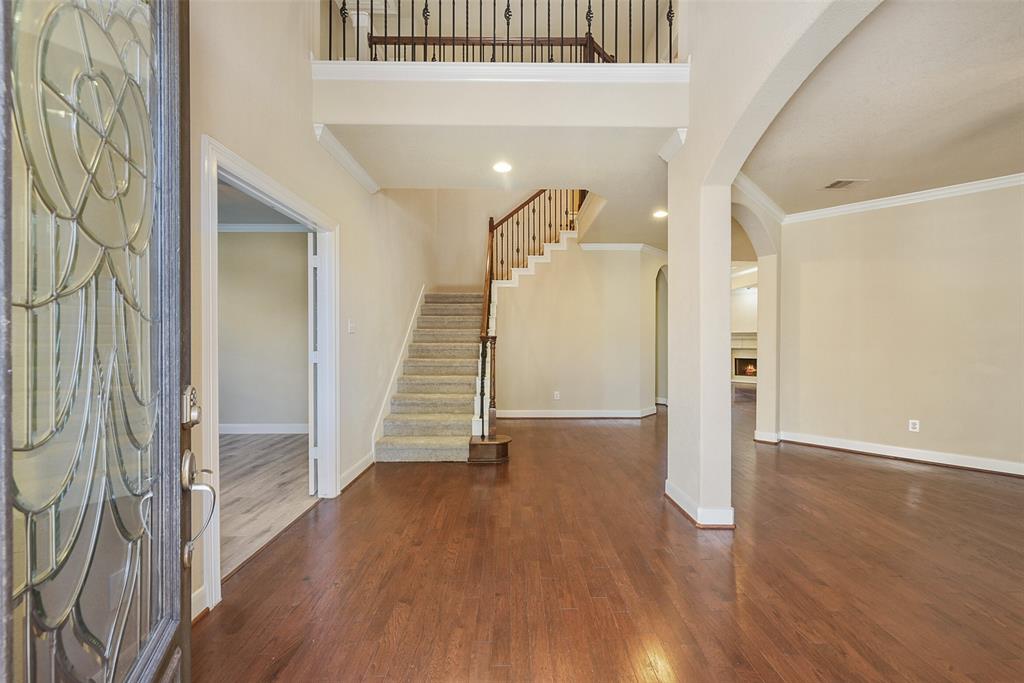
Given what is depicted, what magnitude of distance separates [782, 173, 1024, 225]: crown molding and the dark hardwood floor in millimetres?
2677

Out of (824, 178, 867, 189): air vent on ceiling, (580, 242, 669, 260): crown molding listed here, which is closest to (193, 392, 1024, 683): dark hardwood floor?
(824, 178, 867, 189): air vent on ceiling

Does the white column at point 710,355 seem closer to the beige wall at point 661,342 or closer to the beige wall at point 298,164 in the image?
the beige wall at point 298,164

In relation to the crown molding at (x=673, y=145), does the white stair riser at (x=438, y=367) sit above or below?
below

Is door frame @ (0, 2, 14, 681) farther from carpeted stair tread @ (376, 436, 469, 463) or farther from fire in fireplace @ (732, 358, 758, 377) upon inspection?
fire in fireplace @ (732, 358, 758, 377)

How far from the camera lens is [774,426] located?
520 cm

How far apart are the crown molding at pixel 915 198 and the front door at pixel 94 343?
5.80 m

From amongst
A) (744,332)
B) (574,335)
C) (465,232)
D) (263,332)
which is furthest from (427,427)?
(744,332)

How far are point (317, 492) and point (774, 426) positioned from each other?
4.97 meters

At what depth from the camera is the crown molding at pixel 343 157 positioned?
3020 millimetres

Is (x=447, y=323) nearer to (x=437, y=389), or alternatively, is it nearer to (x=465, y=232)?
(x=437, y=389)

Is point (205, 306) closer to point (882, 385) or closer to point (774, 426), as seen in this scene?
point (774, 426)

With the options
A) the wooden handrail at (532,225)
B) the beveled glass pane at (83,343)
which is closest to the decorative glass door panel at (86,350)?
the beveled glass pane at (83,343)

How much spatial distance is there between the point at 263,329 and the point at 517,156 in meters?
4.42

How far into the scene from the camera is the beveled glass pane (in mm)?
648
